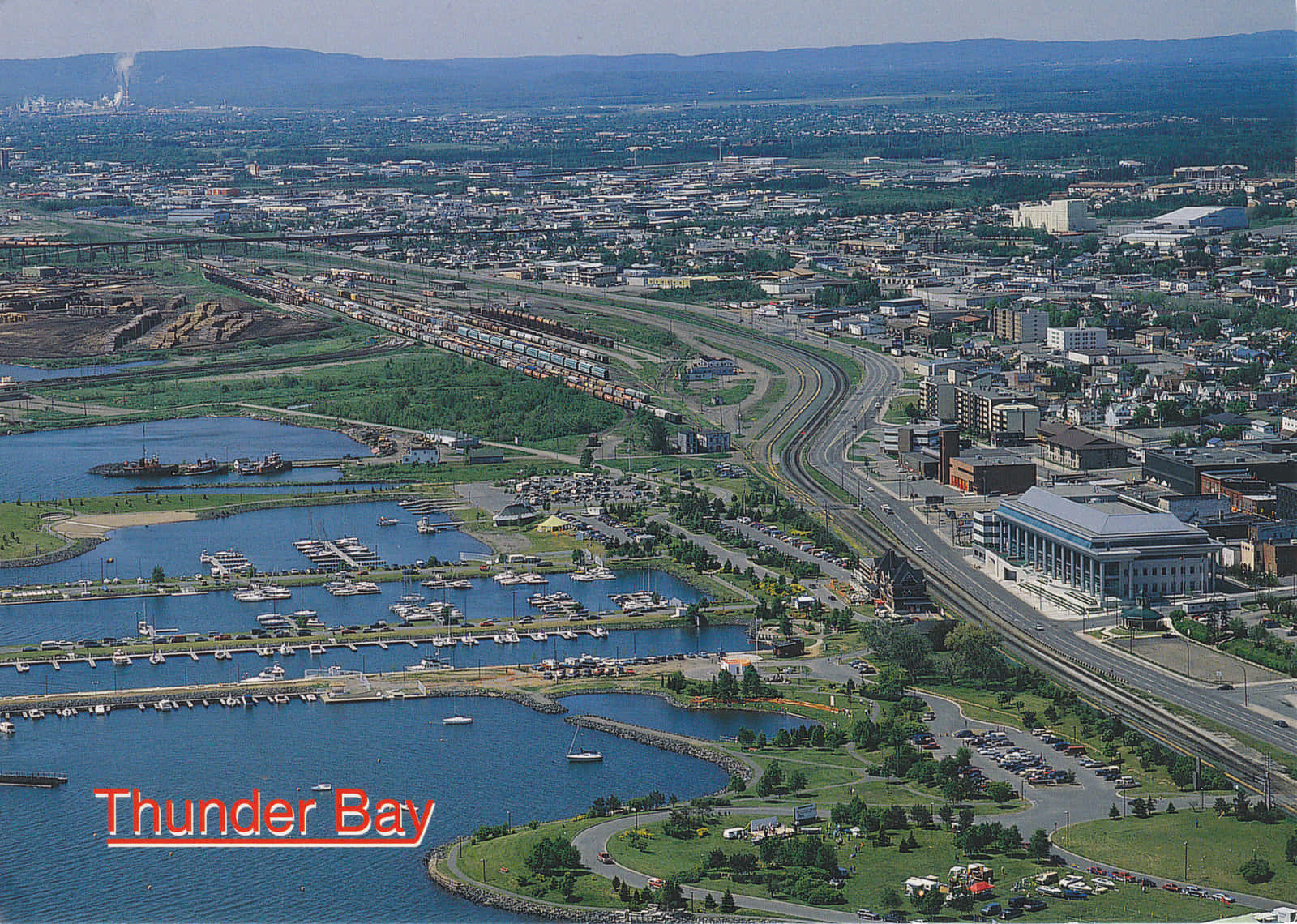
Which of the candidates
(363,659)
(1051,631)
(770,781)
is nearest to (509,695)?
(363,659)

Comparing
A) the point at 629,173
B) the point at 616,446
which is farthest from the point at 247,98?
the point at 616,446

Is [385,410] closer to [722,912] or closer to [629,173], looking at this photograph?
[722,912]

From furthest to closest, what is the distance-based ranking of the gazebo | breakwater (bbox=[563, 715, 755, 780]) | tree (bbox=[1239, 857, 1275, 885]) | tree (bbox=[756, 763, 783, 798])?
the gazebo, breakwater (bbox=[563, 715, 755, 780]), tree (bbox=[756, 763, 783, 798]), tree (bbox=[1239, 857, 1275, 885])

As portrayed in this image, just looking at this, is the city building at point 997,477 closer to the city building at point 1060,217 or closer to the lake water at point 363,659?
the lake water at point 363,659

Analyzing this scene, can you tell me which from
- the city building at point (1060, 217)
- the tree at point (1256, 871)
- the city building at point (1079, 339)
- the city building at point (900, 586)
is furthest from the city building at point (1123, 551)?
the city building at point (1060, 217)

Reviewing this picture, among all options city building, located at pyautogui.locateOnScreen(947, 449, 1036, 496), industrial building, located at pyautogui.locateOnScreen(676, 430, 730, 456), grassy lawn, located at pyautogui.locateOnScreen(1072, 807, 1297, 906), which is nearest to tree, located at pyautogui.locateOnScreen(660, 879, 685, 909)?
grassy lawn, located at pyautogui.locateOnScreen(1072, 807, 1297, 906)

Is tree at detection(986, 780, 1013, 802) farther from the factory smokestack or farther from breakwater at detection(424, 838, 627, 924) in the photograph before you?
the factory smokestack
